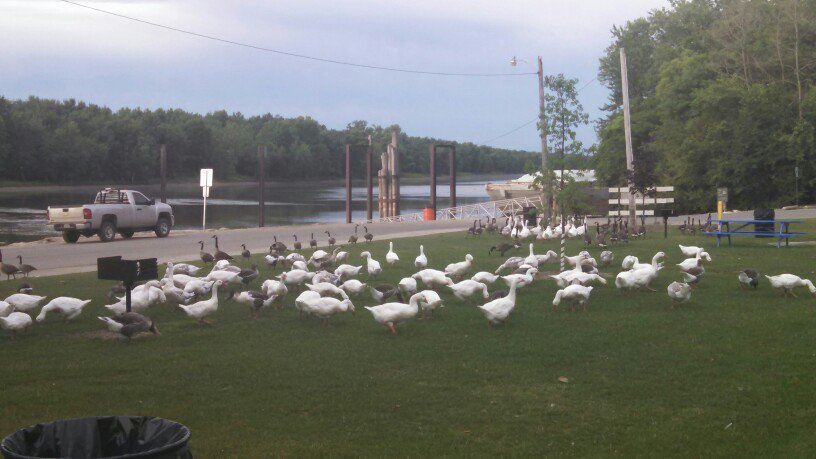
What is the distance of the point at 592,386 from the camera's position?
9.25m

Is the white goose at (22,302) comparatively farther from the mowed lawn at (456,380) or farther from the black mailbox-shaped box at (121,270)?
the black mailbox-shaped box at (121,270)

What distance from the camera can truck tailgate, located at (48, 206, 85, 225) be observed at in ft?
98.2

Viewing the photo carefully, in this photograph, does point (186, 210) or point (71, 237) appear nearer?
point (71, 237)

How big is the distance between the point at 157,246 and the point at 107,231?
3438 mm

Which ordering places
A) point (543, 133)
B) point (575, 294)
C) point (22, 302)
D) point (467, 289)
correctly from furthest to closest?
point (543, 133)
point (467, 289)
point (575, 294)
point (22, 302)

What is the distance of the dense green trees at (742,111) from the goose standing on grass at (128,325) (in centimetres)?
4188

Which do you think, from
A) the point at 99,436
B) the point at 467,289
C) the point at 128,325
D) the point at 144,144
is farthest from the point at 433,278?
the point at 144,144

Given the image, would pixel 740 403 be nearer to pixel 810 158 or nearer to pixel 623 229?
pixel 623 229

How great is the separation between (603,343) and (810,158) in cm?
4487

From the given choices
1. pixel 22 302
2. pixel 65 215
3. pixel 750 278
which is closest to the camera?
pixel 22 302

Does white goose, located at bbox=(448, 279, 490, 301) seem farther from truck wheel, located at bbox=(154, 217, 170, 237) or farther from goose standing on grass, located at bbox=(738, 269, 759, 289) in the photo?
truck wheel, located at bbox=(154, 217, 170, 237)

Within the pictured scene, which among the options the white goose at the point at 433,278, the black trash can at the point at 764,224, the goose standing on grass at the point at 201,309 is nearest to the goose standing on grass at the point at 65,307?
the goose standing on grass at the point at 201,309

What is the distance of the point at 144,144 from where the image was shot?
99188 mm

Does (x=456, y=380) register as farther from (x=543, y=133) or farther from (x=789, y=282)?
(x=543, y=133)
